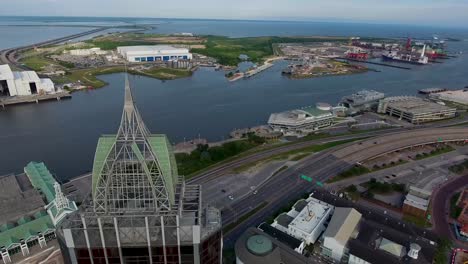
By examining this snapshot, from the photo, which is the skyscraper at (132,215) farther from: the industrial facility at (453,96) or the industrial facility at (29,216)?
the industrial facility at (453,96)

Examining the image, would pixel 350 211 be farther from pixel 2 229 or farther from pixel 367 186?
pixel 2 229

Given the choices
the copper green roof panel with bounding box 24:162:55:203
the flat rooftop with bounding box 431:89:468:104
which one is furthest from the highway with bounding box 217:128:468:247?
the flat rooftop with bounding box 431:89:468:104

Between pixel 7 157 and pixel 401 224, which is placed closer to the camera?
pixel 401 224

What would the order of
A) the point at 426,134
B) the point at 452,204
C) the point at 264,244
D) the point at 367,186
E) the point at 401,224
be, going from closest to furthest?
the point at 264,244 < the point at 401,224 < the point at 452,204 < the point at 367,186 < the point at 426,134

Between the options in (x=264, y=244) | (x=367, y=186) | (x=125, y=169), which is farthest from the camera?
(x=367, y=186)

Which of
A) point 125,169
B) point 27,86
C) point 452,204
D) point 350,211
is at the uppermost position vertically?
point 125,169

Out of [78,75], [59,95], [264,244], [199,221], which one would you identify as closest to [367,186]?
[264,244]
